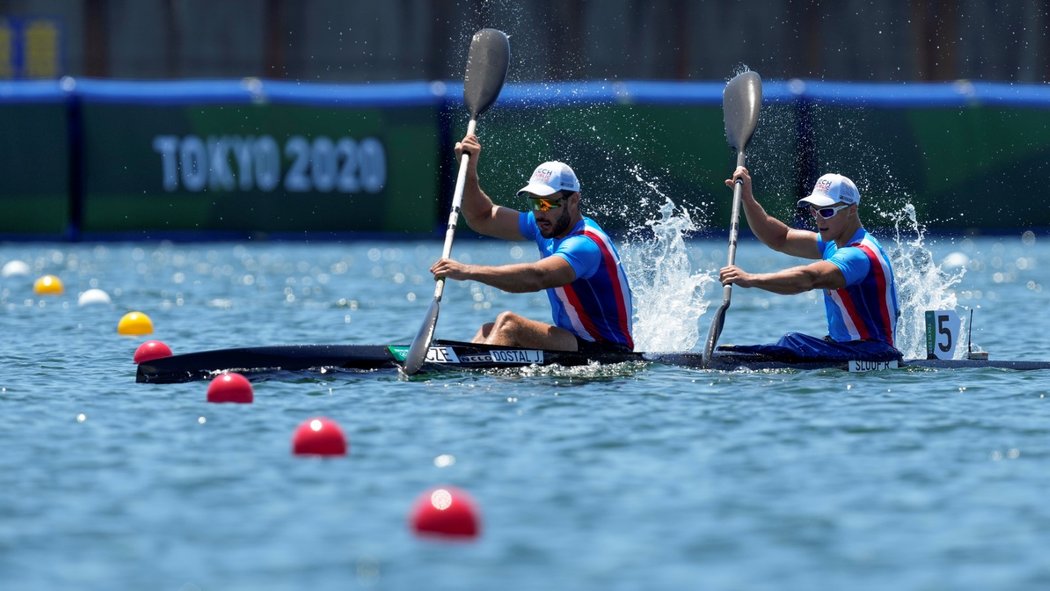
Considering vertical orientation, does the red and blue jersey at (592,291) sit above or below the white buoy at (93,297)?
above

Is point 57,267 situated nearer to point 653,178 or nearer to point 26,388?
point 653,178

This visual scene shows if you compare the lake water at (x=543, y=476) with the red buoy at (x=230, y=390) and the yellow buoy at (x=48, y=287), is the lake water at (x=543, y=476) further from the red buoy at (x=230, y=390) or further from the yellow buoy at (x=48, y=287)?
the yellow buoy at (x=48, y=287)

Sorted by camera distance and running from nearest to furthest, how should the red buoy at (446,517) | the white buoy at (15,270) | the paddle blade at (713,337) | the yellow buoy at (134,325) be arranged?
1. the red buoy at (446,517)
2. the paddle blade at (713,337)
3. the yellow buoy at (134,325)
4. the white buoy at (15,270)

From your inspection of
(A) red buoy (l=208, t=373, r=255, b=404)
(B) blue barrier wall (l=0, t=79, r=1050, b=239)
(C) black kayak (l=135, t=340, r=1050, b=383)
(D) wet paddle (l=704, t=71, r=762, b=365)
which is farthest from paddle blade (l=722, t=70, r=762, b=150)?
(B) blue barrier wall (l=0, t=79, r=1050, b=239)

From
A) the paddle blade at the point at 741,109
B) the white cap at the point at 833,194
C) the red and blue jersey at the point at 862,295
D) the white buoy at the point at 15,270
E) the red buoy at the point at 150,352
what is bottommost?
the red buoy at the point at 150,352

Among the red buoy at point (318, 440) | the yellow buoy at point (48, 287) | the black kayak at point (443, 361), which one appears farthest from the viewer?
the yellow buoy at point (48, 287)

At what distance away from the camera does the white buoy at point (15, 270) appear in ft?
64.6

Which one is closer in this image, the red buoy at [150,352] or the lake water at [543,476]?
the lake water at [543,476]

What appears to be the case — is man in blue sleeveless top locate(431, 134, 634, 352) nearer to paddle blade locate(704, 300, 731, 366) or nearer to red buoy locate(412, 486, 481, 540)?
paddle blade locate(704, 300, 731, 366)

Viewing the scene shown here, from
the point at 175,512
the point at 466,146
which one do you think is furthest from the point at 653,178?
the point at 175,512

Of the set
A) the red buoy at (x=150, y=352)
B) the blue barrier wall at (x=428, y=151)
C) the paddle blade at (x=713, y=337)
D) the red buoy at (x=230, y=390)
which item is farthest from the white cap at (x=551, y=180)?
the blue barrier wall at (x=428, y=151)

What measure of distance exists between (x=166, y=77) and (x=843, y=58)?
40.7 ft

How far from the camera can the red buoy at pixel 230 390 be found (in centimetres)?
978

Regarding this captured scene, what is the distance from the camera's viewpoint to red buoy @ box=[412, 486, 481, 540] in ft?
21.1
